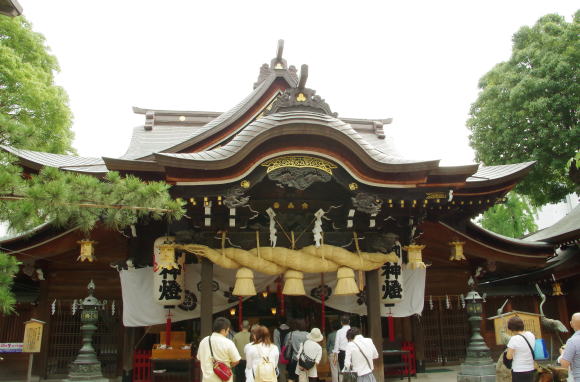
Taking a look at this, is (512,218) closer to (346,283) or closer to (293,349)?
(346,283)

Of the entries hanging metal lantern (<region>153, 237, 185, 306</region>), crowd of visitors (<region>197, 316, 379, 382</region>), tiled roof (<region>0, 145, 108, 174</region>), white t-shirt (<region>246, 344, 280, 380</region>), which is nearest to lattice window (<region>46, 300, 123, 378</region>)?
hanging metal lantern (<region>153, 237, 185, 306</region>)

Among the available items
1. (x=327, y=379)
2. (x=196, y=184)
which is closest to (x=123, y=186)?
(x=196, y=184)

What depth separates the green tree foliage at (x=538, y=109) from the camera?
16438mm

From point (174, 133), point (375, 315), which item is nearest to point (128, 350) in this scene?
point (375, 315)

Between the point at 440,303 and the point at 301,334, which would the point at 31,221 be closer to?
the point at 301,334

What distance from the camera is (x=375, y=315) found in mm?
8930

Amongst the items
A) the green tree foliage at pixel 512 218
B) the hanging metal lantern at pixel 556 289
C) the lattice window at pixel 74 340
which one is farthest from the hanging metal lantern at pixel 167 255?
the green tree foliage at pixel 512 218

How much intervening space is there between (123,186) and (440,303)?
8686 millimetres

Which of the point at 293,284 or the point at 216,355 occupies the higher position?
the point at 293,284

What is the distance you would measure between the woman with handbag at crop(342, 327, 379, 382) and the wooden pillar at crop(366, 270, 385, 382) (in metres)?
2.24

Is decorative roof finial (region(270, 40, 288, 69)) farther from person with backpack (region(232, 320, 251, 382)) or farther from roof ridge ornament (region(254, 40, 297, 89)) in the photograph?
person with backpack (region(232, 320, 251, 382))

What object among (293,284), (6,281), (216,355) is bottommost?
(216,355)

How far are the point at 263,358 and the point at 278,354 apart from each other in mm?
253

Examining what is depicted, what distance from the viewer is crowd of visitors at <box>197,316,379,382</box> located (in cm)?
534
